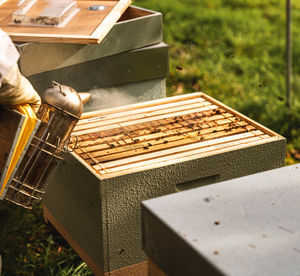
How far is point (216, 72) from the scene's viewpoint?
4523 mm

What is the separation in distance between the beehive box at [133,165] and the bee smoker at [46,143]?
19cm

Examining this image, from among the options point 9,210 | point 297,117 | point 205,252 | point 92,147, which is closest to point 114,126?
point 92,147

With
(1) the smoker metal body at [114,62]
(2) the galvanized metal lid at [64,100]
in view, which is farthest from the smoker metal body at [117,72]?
(2) the galvanized metal lid at [64,100]

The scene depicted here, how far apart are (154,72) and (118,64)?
0.22m

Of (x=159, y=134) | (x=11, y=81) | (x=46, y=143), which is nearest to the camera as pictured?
(x=11, y=81)

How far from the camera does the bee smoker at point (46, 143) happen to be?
5.98 ft

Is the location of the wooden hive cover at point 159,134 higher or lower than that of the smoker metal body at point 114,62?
lower

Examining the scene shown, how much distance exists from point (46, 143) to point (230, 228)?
0.74 m

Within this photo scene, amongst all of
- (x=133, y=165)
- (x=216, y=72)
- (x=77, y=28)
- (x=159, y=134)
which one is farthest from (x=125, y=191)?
(x=216, y=72)

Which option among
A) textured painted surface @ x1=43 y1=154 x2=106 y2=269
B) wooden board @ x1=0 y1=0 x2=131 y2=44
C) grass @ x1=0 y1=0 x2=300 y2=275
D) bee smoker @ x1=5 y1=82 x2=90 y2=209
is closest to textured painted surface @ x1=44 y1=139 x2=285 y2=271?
textured painted surface @ x1=43 y1=154 x2=106 y2=269

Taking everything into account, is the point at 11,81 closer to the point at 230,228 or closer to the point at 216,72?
the point at 230,228

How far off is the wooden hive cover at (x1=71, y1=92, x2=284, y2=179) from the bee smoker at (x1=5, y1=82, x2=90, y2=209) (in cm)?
19

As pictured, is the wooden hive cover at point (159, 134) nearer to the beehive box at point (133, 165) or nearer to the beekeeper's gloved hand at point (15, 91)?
the beehive box at point (133, 165)

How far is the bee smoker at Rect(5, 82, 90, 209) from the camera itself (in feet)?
5.98
